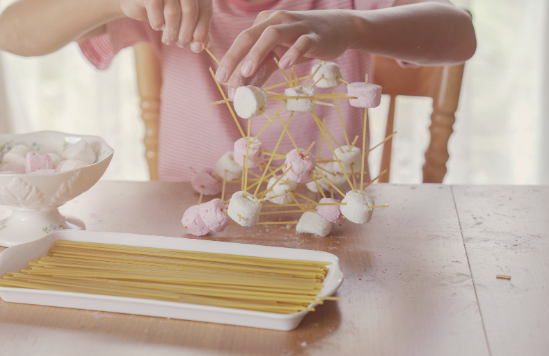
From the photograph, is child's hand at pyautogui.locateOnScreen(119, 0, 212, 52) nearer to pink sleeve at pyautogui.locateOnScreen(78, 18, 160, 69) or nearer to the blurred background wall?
pink sleeve at pyautogui.locateOnScreen(78, 18, 160, 69)

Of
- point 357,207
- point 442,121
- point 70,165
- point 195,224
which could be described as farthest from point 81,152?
point 442,121

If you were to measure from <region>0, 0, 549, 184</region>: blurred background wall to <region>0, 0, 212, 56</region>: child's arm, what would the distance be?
88cm

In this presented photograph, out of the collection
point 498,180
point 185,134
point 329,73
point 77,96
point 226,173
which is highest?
point 329,73

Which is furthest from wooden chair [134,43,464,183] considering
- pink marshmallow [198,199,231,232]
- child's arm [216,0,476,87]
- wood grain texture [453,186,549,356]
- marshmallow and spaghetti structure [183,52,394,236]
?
pink marshmallow [198,199,231,232]

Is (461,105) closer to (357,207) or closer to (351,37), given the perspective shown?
(351,37)

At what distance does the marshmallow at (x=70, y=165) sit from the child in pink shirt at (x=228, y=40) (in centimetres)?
22

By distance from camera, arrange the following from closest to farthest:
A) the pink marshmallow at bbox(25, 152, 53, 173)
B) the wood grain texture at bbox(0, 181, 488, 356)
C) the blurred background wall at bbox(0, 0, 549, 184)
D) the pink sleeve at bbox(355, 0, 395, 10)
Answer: the wood grain texture at bbox(0, 181, 488, 356) < the pink marshmallow at bbox(25, 152, 53, 173) < the pink sleeve at bbox(355, 0, 395, 10) < the blurred background wall at bbox(0, 0, 549, 184)

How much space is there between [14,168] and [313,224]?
454mm

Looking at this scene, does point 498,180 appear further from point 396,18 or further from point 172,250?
point 172,250

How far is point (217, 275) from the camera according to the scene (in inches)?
25.4

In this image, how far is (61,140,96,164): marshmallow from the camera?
802mm

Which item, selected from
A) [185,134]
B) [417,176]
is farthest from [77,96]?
[417,176]

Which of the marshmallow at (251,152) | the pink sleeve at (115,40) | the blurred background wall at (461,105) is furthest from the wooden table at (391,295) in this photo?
the blurred background wall at (461,105)

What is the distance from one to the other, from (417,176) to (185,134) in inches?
42.0
